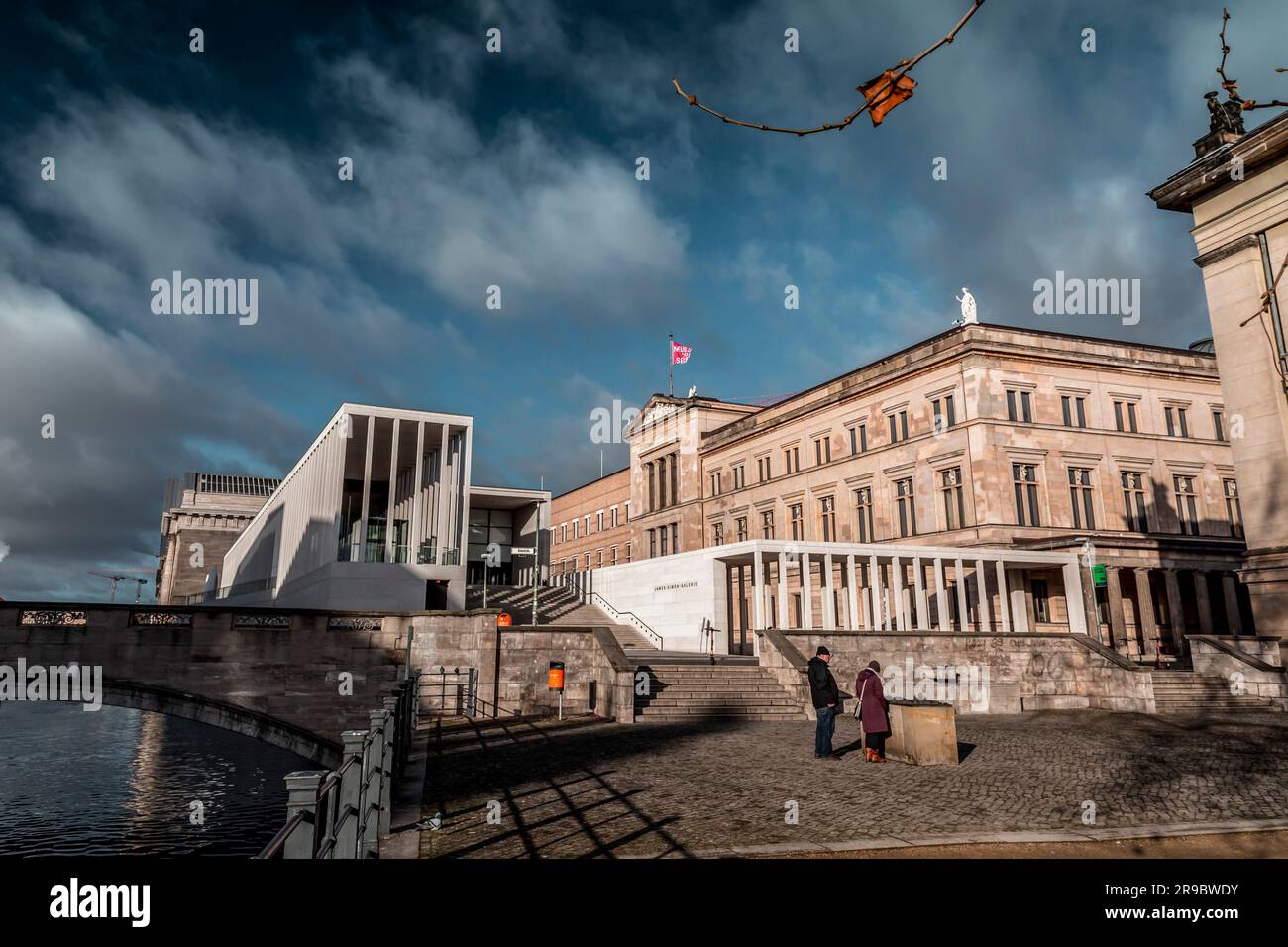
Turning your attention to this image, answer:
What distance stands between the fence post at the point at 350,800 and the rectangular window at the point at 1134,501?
40.7 metres

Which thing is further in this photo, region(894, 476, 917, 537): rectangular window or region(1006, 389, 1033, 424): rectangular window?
region(894, 476, 917, 537): rectangular window

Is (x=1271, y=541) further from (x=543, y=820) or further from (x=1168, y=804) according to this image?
(x=543, y=820)

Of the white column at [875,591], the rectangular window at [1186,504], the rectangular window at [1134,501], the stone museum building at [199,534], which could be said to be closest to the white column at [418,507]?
the white column at [875,591]

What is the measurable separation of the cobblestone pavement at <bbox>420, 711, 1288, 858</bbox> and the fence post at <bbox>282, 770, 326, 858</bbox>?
156 inches

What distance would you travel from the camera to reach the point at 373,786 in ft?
25.5

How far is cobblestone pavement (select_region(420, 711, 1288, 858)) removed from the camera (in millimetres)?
8250

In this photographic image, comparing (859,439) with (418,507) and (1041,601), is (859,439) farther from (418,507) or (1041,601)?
(418,507)

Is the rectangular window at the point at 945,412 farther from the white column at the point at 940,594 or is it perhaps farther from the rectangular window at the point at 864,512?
the white column at the point at 940,594

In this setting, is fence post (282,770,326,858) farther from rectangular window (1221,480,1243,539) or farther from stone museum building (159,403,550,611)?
rectangular window (1221,480,1243,539)

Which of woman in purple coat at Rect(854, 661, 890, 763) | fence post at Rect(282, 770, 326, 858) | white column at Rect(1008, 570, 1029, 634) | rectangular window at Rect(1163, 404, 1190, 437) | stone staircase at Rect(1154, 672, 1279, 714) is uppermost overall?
rectangular window at Rect(1163, 404, 1190, 437)

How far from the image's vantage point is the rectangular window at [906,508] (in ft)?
130

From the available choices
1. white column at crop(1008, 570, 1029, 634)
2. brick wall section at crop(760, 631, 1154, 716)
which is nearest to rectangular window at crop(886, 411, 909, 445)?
white column at crop(1008, 570, 1029, 634)

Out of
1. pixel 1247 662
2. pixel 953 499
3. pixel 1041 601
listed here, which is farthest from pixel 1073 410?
pixel 1247 662

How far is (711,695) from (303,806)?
59.6 ft
